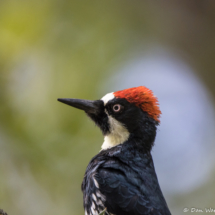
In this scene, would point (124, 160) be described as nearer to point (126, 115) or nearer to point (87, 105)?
point (126, 115)

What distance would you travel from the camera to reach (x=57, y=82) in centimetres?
600

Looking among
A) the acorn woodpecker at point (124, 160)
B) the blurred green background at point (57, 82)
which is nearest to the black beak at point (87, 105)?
the acorn woodpecker at point (124, 160)

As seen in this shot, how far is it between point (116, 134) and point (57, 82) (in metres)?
2.56

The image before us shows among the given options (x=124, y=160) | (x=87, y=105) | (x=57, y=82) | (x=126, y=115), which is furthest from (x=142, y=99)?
(x=57, y=82)

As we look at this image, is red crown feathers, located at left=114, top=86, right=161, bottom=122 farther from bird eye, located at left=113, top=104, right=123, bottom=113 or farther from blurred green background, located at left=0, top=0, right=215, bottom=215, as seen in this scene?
blurred green background, located at left=0, top=0, right=215, bottom=215

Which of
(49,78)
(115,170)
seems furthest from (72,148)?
(115,170)

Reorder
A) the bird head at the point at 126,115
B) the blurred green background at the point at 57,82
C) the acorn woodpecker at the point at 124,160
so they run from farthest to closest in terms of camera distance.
A: the blurred green background at the point at 57,82
the bird head at the point at 126,115
the acorn woodpecker at the point at 124,160

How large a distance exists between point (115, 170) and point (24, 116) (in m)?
2.94

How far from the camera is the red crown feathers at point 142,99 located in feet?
12.8

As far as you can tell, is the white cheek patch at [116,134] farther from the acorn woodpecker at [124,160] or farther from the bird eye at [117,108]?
the bird eye at [117,108]

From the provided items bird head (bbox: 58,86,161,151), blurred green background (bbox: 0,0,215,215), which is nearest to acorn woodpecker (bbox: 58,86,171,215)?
bird head (bbox: 58,86,161,151)

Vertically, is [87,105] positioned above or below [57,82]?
below

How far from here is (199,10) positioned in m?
5.22

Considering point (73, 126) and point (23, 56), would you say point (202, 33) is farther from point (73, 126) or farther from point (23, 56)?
point (23, 56)
